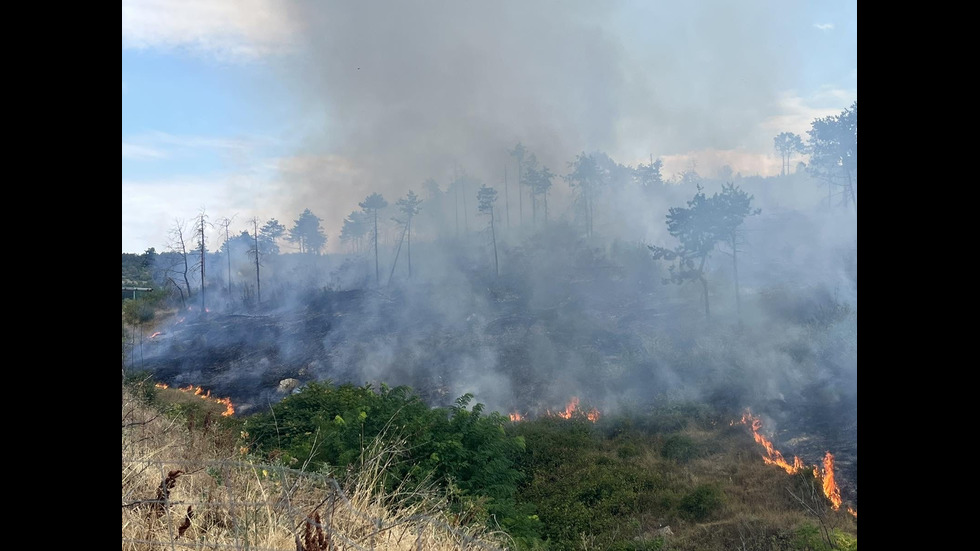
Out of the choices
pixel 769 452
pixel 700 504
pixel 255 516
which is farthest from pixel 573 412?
pixel 255 516

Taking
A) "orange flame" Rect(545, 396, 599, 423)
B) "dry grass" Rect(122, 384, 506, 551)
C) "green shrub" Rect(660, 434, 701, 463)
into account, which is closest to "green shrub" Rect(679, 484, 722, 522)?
"green shrub" Rect(660, 434, 701, 463)

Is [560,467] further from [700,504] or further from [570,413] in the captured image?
[570,413]

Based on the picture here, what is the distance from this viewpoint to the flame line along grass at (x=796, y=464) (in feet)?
→ 42.4

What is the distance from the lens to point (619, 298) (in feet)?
82.2

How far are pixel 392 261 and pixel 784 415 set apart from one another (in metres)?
18.2

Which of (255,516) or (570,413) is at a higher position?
(255,516)

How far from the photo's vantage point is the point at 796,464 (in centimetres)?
1433

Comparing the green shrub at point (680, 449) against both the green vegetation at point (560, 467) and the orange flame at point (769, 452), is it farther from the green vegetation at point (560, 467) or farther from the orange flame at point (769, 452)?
the orange flame at point (769, 452)

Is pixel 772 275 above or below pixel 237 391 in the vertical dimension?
above

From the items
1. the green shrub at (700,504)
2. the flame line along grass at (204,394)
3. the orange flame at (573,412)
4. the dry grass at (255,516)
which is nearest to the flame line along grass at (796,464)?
the green shrub at (700,504)
